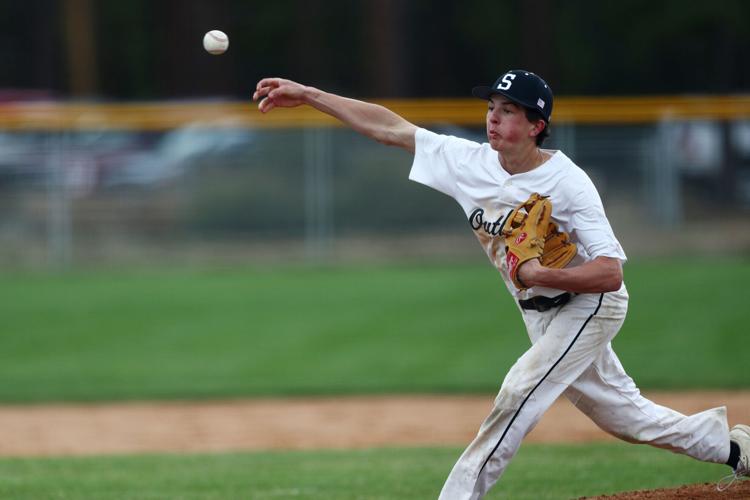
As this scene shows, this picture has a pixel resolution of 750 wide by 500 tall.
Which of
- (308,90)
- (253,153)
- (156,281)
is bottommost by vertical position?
(156,281)

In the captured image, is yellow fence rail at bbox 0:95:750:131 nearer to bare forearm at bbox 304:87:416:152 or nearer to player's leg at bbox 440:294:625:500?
bare forearm at bbox 304:87:416:152

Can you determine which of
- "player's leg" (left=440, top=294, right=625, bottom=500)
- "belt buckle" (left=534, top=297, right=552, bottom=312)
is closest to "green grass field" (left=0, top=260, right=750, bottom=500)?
"player's leg" (left=440, top=294, right=625, bottom=500)

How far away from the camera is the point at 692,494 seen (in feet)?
18.1

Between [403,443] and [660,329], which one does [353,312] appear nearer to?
[660,329]

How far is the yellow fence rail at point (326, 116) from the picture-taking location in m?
18.0

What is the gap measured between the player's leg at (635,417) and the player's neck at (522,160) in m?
0.91

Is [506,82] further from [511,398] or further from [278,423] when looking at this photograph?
[278,423]

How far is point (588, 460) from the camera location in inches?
311

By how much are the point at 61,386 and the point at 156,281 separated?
5.38 meters

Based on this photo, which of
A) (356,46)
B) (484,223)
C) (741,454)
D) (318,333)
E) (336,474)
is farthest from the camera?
(356,46)

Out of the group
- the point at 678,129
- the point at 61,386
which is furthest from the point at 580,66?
the point at 61,386

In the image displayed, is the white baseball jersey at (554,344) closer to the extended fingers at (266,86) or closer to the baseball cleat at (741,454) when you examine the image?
the baseball cleat at (741,454)

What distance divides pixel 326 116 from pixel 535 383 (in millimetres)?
13673

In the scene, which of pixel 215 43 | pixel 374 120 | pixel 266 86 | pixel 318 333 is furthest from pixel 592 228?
pixel 318 333
